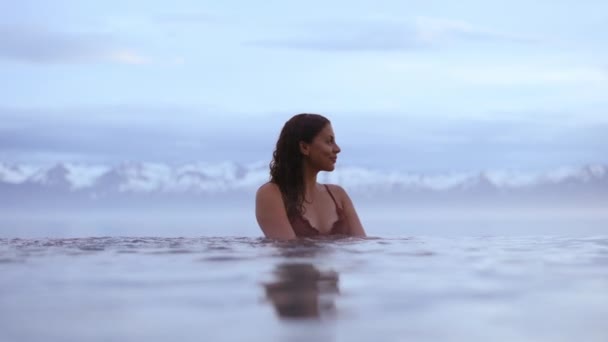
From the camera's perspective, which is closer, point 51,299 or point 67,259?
point 51,299

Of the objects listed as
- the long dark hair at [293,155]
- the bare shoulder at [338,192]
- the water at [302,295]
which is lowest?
the water at [302,295]

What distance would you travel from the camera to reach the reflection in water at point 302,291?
296 cm

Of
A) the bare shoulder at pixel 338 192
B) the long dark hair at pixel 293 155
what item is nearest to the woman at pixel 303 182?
the long dark hair at pixel 293 155

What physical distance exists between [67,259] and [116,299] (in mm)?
2037

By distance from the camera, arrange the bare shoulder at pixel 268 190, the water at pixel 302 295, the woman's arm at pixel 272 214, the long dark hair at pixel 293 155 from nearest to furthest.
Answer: the water at pixel 302 295, the woman's arm at pixel 272 214, the bare shoulder at pixel 268 190, the long dark hair at pixel 293 155

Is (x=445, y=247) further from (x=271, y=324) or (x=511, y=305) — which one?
(x=271, y=324)

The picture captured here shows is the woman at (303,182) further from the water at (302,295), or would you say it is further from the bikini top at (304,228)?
the water at (302,295)

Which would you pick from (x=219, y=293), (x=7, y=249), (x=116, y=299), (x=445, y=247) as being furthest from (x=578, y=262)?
(x=7, y=249)

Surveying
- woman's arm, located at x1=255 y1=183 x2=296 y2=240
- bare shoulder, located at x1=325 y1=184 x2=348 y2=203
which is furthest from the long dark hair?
bare shoulder, located at x1=325 y1=184 x2=348 y2=203

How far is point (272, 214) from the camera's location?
6.98 m

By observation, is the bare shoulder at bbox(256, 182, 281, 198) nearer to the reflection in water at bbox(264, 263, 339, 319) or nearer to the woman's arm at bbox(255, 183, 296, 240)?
the woman's arm at bbox(255, 183, 296, 240)

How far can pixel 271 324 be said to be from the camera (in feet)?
8.89

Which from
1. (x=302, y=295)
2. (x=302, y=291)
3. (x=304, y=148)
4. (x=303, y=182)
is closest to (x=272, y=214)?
(x=303, y=182)

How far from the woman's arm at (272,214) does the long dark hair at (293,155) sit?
0.14m
